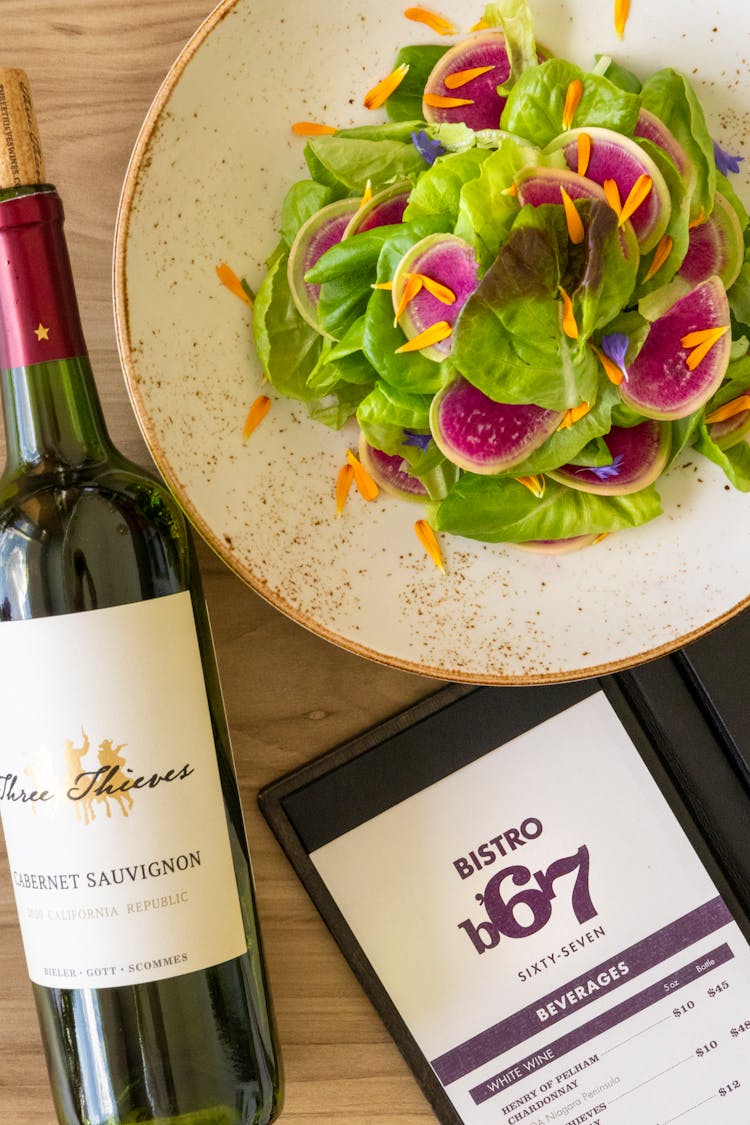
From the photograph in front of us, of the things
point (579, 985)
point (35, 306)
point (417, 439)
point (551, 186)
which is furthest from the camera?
point (579, 985)

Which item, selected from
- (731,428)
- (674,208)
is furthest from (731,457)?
(674,208)

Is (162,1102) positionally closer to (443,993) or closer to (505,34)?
(443,993)

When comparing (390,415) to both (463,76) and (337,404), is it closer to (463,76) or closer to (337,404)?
(337,404)

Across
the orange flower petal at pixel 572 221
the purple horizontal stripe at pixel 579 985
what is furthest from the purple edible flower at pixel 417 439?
the purple horizontal stripe at pixel 579 985

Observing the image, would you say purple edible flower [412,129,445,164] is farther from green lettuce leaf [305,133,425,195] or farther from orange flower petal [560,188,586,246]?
orange flower petal [560,188,586,246]

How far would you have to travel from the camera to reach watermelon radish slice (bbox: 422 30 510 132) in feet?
2.70

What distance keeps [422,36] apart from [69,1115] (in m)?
0.97

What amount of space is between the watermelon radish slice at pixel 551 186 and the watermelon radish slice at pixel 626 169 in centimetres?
2

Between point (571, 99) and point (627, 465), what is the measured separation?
306 millimetres

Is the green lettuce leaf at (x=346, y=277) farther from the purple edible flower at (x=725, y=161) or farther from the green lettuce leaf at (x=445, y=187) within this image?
the purple edible flower at (x=725, y=161)

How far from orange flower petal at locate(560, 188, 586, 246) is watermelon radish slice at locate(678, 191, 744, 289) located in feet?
0.40

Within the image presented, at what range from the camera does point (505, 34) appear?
0.81 m

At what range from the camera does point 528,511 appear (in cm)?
87

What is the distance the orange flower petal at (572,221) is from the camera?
75cm
